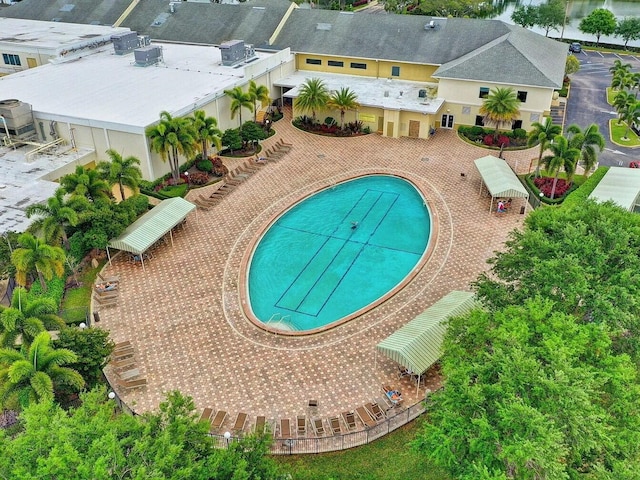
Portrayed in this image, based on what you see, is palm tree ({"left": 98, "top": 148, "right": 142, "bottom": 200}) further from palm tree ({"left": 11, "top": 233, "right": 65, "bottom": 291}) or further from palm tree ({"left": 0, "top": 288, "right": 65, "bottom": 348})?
palm tree ({"left": 0, "top": 288, "right": 65, "bottom": 348})

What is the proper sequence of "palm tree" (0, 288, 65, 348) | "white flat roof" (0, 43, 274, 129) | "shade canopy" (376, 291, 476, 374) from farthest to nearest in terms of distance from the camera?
"white flat roof" (0, 43, 274, 129) → "shade canopy" (376, 291, 476, 374) → "palm tree" (0, 288, 65, 348)

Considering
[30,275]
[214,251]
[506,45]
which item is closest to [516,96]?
[506,45]

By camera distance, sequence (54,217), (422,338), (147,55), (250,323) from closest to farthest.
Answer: (422,338) < (250,323) < (54,217) < (147,55)

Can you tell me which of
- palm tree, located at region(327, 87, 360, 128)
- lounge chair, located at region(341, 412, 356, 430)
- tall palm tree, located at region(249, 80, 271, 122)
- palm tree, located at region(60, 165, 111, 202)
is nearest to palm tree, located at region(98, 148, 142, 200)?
palm tree, located at region(60, 165, 111, 202)

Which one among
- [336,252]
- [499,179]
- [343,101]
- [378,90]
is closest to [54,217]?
[336,252]

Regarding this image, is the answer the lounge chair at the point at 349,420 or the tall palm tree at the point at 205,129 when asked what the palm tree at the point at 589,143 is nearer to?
the tall palm tree at the point at 205,129

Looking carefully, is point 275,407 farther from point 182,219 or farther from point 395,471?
point 182,219

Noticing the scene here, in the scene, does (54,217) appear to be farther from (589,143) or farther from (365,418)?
(589,143)
